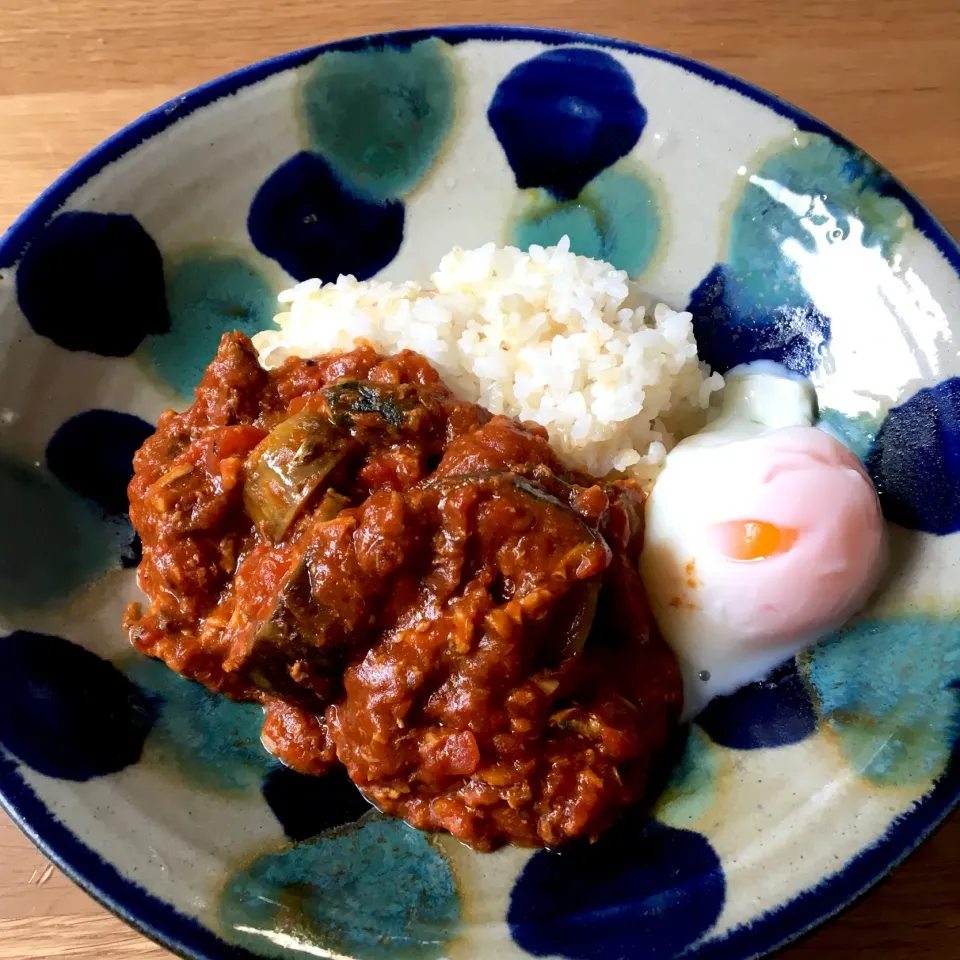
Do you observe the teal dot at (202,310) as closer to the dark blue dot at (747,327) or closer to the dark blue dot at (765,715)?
the dark blue dot at (747,327)

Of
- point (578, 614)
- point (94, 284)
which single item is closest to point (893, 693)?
point (578, 614)

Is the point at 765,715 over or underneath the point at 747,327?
underneath

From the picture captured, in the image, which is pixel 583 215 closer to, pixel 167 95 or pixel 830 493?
pixel 830 493

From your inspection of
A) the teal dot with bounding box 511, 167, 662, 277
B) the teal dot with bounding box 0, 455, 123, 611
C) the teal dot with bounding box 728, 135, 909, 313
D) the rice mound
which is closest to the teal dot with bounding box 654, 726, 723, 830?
the rice mound

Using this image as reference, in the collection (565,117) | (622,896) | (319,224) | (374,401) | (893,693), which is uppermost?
(565,117)

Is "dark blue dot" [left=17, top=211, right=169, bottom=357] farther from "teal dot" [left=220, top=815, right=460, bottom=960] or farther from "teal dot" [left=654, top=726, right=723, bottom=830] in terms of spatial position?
"teal dot" [left=654, top=726, right=723, bottom=830]

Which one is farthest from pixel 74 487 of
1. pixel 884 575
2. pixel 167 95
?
pixel 884 575

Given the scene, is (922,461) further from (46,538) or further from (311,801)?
(46,538)

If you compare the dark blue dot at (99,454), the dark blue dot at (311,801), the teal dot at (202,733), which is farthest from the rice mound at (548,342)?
the dark blue dot at (311,801)

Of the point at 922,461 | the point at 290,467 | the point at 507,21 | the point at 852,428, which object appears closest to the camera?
the point at 290,467
